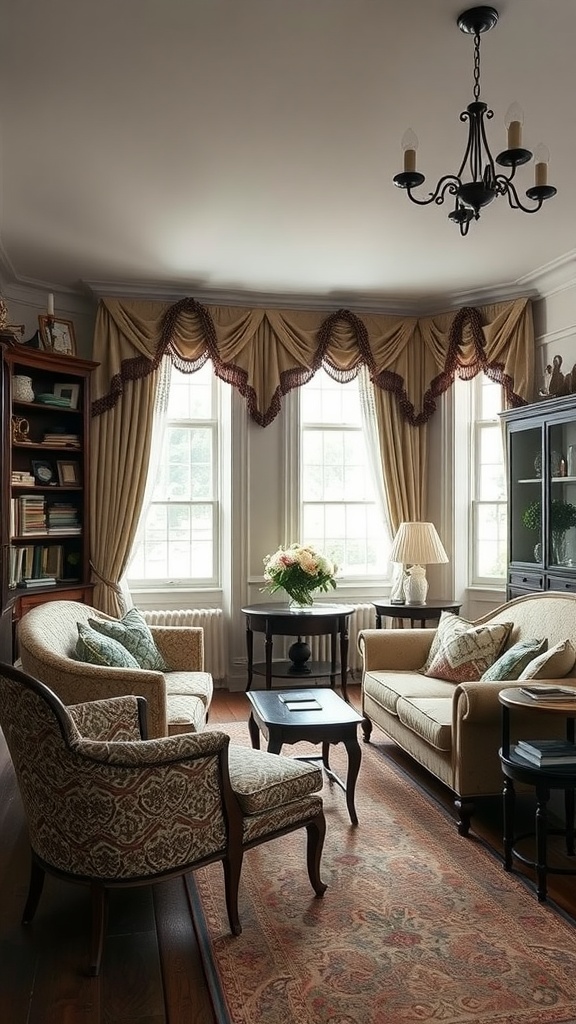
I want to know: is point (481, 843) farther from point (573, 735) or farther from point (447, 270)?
point (447, 270)

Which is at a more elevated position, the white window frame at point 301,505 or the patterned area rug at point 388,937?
the white window frame at point 301,505

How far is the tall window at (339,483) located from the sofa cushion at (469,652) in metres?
2.03

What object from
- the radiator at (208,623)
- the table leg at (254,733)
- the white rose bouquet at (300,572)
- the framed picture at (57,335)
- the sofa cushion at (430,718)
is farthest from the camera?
the radiator at (208,623)

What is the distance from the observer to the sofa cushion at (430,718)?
12.6 feet

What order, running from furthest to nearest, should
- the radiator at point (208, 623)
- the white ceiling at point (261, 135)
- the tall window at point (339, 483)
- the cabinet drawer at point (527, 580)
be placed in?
the tall window at point (339, 483) < the radiator at point (208, 623) < the cabinet drawer at point (527, 580) < the white ceiling at point (261, 135)

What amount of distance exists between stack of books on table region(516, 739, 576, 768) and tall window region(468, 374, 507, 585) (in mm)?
3294

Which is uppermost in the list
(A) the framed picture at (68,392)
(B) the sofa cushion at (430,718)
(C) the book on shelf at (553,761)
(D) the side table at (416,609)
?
(A) the framed picture at (68,392)

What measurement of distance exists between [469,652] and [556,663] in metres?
0.85

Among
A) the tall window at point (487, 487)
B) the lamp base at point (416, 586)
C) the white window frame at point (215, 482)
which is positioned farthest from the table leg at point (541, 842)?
the white window frame at point (215, 482)

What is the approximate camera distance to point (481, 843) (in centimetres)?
358

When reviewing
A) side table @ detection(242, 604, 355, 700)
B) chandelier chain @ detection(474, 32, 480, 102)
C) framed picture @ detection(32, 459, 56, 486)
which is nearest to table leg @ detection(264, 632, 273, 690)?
side table @ detection(242, 604, 355, 700)

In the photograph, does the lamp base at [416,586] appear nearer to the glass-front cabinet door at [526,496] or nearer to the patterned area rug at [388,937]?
the glass-front cabinet door at [526,496]

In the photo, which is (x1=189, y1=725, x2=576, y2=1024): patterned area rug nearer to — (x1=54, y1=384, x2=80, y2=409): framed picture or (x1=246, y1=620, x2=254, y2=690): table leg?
(x1=246, y1=620, x2=254, y2=690): table leg

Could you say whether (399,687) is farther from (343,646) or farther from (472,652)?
(343,646)
